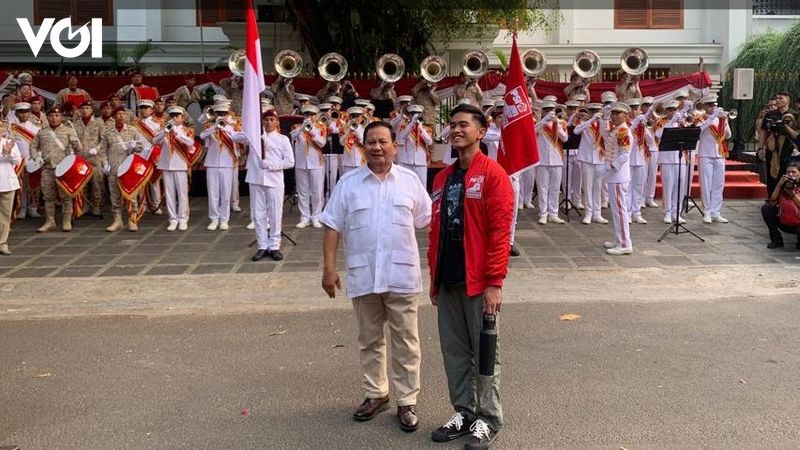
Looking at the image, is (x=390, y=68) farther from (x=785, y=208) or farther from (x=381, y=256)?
(x=381, y=256)

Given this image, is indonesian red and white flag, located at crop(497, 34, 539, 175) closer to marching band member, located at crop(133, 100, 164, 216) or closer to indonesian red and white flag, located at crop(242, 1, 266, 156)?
indonesian red and white flag, located at crop(242, 1, 266, 156)

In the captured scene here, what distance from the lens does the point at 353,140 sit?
13.1 meters

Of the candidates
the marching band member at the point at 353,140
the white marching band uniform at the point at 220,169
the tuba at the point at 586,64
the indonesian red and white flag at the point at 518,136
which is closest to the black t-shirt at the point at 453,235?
the indonesian red and white flag at the point at 518,136

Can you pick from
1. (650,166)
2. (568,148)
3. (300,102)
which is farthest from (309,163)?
(650,166)

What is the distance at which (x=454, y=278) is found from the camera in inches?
182

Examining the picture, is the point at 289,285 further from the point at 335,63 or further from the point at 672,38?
the point at 672,38

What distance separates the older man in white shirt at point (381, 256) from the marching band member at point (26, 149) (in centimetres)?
930

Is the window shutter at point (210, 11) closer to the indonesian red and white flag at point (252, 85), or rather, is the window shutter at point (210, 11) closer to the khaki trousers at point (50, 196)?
the khaki trousers at point (50, 196)

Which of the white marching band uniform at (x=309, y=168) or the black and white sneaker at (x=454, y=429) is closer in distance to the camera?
the black and white sneaker at (x=454, y=429)

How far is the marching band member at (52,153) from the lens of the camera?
12727mm

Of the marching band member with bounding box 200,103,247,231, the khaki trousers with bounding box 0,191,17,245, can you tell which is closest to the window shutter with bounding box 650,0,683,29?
the marching band member with bounding box 200,103,247,231

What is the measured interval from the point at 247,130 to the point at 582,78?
8.20m

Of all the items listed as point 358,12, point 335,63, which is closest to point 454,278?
point 335,63

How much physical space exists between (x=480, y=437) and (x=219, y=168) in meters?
8.96
